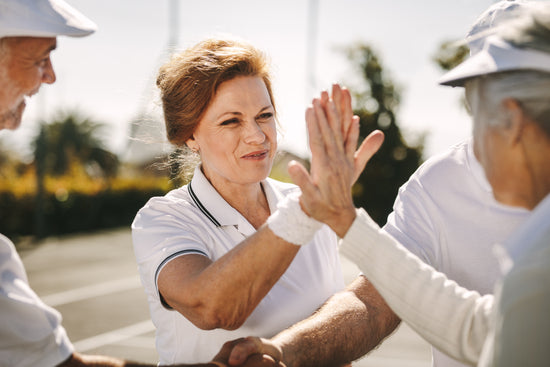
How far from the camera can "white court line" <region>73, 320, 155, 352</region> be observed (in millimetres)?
8062

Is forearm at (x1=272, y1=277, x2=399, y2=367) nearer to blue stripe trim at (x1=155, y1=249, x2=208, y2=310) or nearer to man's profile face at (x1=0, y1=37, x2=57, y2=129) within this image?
blue stripe trim at (x1=155, y1=249, x2=208, y2=310)

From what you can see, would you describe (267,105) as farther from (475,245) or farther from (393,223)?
(475,245)

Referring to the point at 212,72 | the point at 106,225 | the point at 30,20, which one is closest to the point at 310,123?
the point at 212,72

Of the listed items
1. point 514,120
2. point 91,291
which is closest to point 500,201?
point 514,120

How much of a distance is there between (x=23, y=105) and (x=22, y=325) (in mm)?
663

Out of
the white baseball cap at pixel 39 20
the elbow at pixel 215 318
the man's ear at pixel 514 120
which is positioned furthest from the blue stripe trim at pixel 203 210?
the man's ear at pixel 514 120

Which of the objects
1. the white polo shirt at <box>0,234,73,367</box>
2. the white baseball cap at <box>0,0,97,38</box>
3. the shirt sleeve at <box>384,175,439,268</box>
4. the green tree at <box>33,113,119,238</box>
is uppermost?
the white baseball cap at <box>0,0,97,38</box>

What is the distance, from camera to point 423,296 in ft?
5.09

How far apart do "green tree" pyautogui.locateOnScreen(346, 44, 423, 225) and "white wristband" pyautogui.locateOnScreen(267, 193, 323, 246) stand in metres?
14.8

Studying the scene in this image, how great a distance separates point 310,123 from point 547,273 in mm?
872

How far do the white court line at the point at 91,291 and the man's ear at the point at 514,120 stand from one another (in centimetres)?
1028

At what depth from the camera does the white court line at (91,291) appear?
10.8m

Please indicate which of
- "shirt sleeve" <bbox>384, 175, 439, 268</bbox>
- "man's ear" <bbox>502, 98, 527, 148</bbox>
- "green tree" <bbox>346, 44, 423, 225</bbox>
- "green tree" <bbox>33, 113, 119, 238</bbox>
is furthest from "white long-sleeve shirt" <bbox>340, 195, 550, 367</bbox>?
"green tree" <bbox>33, 113, 119, 238</bbox>

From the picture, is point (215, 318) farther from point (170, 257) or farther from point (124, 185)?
point (124, 185)
